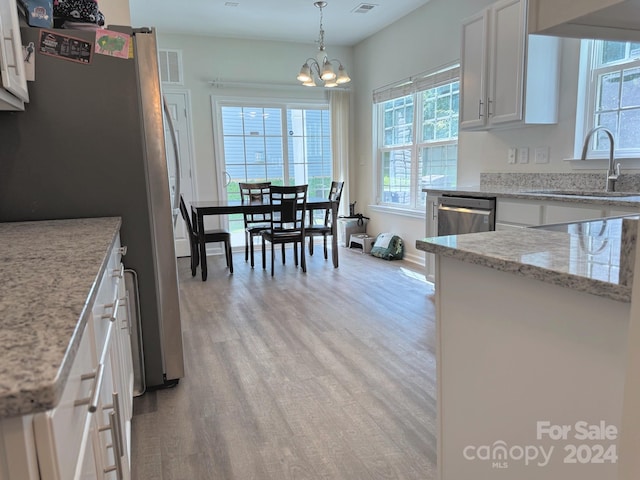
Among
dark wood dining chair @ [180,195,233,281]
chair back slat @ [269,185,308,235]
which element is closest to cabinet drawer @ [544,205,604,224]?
chair back slat @ [269,185,308,235]

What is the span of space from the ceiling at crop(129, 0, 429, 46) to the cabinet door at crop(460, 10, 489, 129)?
126 cm

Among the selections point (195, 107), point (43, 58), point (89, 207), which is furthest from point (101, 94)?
point (195, 107)

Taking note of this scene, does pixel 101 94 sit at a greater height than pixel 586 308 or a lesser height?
greater

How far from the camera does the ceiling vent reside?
4605 mm

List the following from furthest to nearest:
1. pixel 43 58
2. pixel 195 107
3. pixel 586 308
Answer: pixel 195 107 < pixel 43 58 < pixel 586 308

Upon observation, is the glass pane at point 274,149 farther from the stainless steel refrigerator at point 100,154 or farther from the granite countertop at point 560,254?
the granite countertop at point 560,254

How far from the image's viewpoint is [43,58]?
1.86 metres

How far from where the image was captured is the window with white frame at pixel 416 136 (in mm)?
4520

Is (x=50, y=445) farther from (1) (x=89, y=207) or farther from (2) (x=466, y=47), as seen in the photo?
(2) (x=466, y=47)

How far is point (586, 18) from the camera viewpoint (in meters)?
0.82

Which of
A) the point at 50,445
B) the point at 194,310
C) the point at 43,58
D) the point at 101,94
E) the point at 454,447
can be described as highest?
the point at 43,58

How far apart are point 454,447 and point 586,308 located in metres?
0.60

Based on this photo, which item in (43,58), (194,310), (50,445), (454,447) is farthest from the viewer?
(194,310)

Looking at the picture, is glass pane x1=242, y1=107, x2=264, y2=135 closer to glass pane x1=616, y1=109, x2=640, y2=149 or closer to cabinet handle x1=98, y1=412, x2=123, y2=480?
glass pane x1=616, y1=109, x2=640, y2=149
